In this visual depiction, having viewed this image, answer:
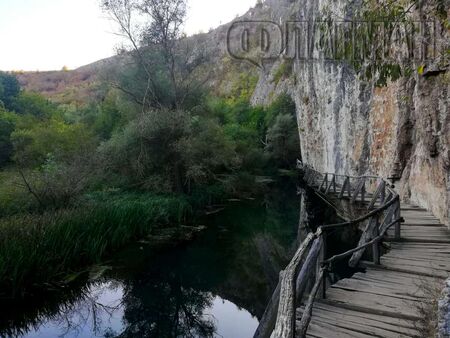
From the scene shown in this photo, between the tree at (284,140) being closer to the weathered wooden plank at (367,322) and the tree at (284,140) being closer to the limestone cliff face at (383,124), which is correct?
the limestone cliff face at (383,124)

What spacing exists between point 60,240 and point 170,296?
3547 mm

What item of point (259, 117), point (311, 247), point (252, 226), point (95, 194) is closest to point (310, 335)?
point (311, 247)

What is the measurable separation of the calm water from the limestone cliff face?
5220mm

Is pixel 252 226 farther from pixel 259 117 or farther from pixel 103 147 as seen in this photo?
pixel 259 117

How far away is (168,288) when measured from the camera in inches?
434

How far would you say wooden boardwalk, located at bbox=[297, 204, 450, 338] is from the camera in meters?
4.22

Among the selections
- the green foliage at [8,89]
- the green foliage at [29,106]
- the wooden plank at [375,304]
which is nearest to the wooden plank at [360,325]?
the wooden plank at [375,304]

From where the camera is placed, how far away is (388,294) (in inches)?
202

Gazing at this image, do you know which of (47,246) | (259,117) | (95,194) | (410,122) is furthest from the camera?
(259,117)

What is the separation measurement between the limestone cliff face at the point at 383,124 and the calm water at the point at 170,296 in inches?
206

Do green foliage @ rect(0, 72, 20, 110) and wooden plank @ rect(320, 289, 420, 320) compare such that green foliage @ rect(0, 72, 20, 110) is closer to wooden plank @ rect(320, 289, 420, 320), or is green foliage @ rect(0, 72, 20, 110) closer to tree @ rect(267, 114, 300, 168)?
tree @ rect(267, 114, 300, 168)

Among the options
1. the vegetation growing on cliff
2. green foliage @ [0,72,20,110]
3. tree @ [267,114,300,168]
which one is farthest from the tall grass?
green foliage @ [0,72,20,110]

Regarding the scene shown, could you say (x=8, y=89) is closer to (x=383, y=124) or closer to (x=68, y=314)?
(x=68, y=314)

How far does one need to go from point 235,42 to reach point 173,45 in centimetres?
7439
